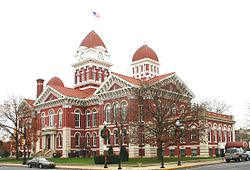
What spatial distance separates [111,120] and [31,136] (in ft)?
47.0

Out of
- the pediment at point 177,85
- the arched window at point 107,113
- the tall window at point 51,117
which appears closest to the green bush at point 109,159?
the pediment at point 177,85

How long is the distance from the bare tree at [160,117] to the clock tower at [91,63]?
1343 inches

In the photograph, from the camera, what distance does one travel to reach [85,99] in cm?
6950

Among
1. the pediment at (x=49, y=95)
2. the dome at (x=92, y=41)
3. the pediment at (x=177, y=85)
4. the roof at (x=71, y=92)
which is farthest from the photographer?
the dome at (x=92, y=41)

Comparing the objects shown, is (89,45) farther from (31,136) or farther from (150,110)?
(150,110)

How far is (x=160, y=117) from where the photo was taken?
4391 centimetres

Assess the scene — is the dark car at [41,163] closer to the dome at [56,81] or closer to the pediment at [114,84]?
the pediment at [114,84]

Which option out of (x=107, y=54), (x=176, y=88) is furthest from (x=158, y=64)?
(x=176, y=88)

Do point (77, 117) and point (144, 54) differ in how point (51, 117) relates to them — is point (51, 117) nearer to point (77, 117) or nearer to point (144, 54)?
point (77, 117)

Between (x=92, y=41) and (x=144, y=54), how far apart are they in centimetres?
1390

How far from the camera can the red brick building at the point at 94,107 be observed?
189ft

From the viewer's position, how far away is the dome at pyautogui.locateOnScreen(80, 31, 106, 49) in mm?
81938

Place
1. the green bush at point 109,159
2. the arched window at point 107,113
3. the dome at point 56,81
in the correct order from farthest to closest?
1. the dome at point 56,81
2. the arched window at point 107,113
3. the green bush at point 109,159

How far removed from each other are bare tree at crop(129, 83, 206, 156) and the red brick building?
156 cm
